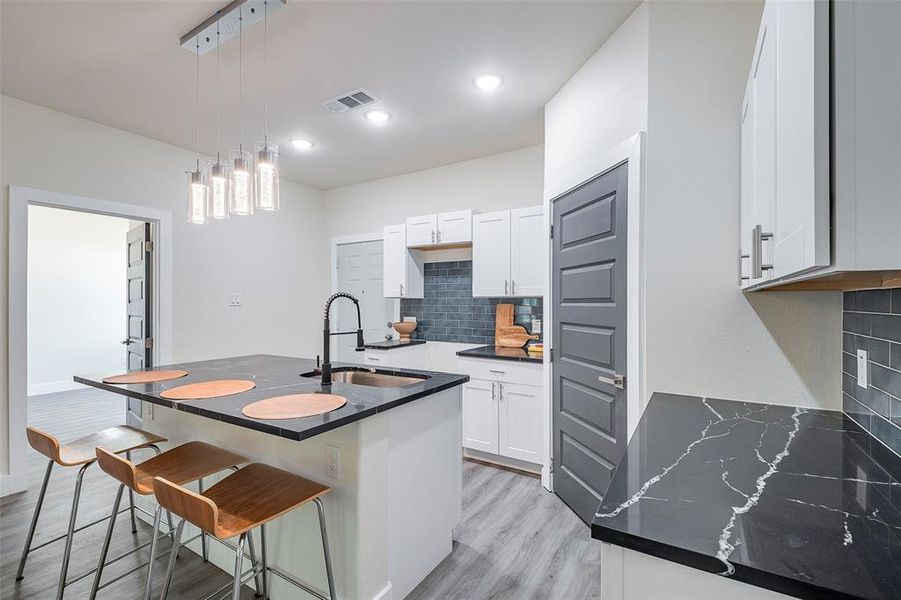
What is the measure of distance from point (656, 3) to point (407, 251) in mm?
2797

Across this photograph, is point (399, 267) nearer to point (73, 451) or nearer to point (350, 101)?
point (350, 101)

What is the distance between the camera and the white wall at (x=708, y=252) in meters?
1.67

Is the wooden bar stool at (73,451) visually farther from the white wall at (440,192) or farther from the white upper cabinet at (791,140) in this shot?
the white wall at (440,192)

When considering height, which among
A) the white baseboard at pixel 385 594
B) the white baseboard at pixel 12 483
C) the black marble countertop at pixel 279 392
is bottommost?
the white baseboard at pixel 12 483

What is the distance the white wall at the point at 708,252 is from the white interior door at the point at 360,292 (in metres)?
3.31

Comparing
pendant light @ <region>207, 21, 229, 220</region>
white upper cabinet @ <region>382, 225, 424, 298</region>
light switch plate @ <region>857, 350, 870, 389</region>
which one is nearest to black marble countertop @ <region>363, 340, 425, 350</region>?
white upper cabinet @ <region>382, 225, 424, 298</region>

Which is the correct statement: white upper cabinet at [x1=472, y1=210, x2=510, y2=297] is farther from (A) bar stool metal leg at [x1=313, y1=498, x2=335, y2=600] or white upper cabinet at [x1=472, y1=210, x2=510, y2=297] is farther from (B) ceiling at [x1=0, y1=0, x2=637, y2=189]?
(A) bar stool metal leg at [x1=313, y1=498, x2=335, y2=600]

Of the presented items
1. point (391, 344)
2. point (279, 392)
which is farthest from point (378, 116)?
point (279, 392)

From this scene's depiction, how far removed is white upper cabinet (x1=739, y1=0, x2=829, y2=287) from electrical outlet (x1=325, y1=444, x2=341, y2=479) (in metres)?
1.53

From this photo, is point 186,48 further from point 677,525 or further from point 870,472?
point 870,472

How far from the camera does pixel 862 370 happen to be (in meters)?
1.36

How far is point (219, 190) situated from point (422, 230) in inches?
82.6

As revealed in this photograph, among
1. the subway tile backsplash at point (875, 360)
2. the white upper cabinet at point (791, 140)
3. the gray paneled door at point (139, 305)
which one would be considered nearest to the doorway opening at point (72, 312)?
the gray paneled door at point (139, 305)

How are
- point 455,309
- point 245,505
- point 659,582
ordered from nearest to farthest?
point 659,582, point 245,505, point 455,309
